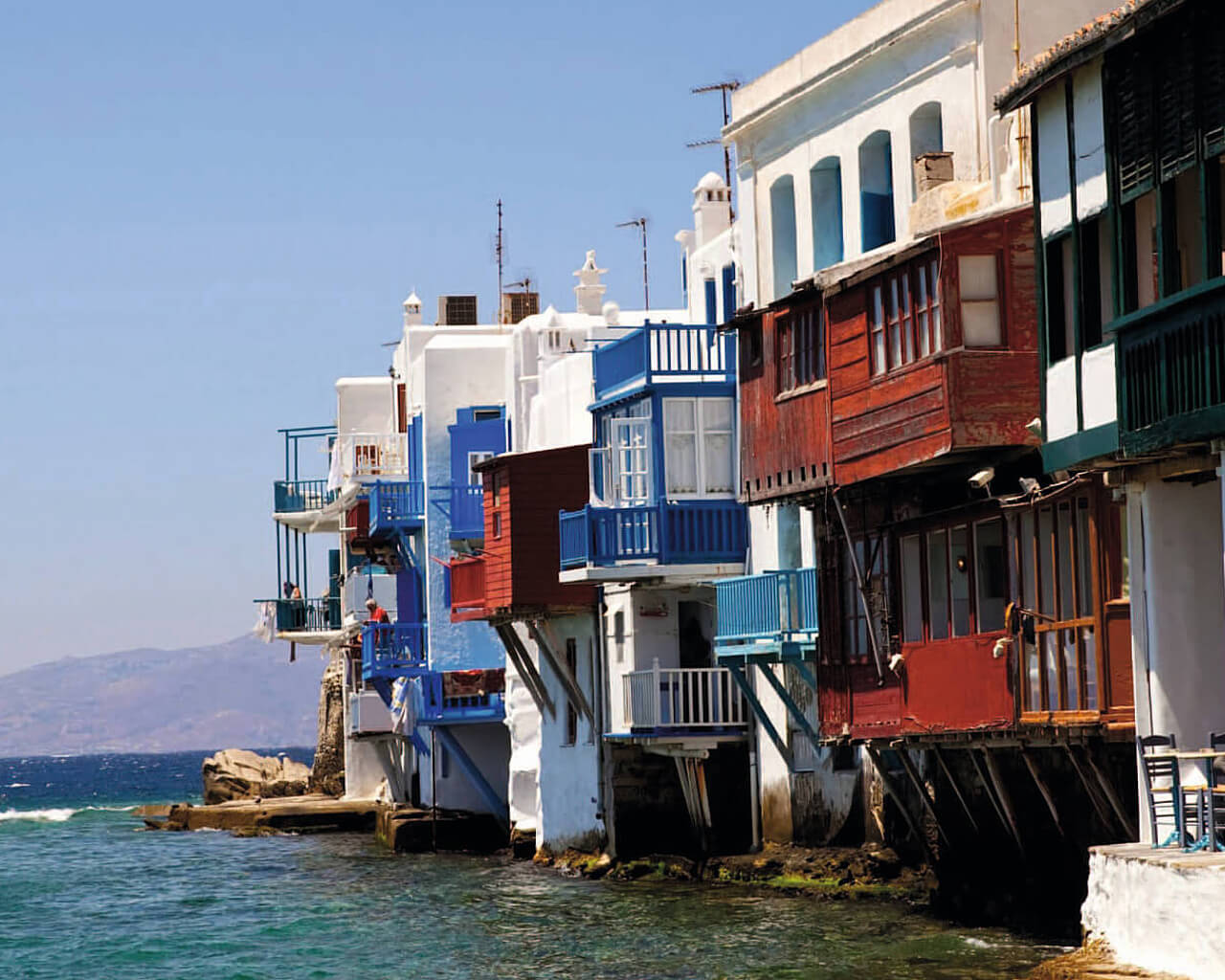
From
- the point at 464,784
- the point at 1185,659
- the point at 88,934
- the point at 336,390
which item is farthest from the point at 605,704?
the point at 336,390

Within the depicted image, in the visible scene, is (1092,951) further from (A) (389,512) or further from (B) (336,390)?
(B) (336,390)

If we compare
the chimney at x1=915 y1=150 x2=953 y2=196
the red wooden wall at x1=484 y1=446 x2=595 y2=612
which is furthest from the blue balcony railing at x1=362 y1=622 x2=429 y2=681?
the chimney at x1=915 y1=150 x2=953 y2=196

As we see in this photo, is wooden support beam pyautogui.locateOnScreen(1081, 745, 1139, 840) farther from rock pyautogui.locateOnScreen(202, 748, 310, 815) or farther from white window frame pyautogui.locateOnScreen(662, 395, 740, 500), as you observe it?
rock pyautogui.locateOnScreen(202, 748, 310, 815)

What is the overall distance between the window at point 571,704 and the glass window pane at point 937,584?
55.2 ft

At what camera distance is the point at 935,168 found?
33.2 m

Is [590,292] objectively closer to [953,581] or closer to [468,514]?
[468,514]

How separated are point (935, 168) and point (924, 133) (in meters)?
1.77

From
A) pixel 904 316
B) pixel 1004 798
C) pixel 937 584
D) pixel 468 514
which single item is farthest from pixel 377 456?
pixel 904 316

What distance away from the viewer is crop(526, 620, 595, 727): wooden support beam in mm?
45500

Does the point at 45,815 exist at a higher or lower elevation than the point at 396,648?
lower

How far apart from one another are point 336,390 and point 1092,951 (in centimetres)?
5220

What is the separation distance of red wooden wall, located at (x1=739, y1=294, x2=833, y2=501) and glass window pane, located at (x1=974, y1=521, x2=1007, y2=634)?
3108 mm

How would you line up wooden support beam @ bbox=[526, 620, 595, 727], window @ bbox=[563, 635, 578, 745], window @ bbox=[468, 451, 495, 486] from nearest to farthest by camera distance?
wooden support beam @ bbox=[526, 620, 595, 727]
window @ bbox=[563, 635, 578, 745]
window @ bbox=[468, 451, 495, 486]

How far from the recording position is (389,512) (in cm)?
5809
